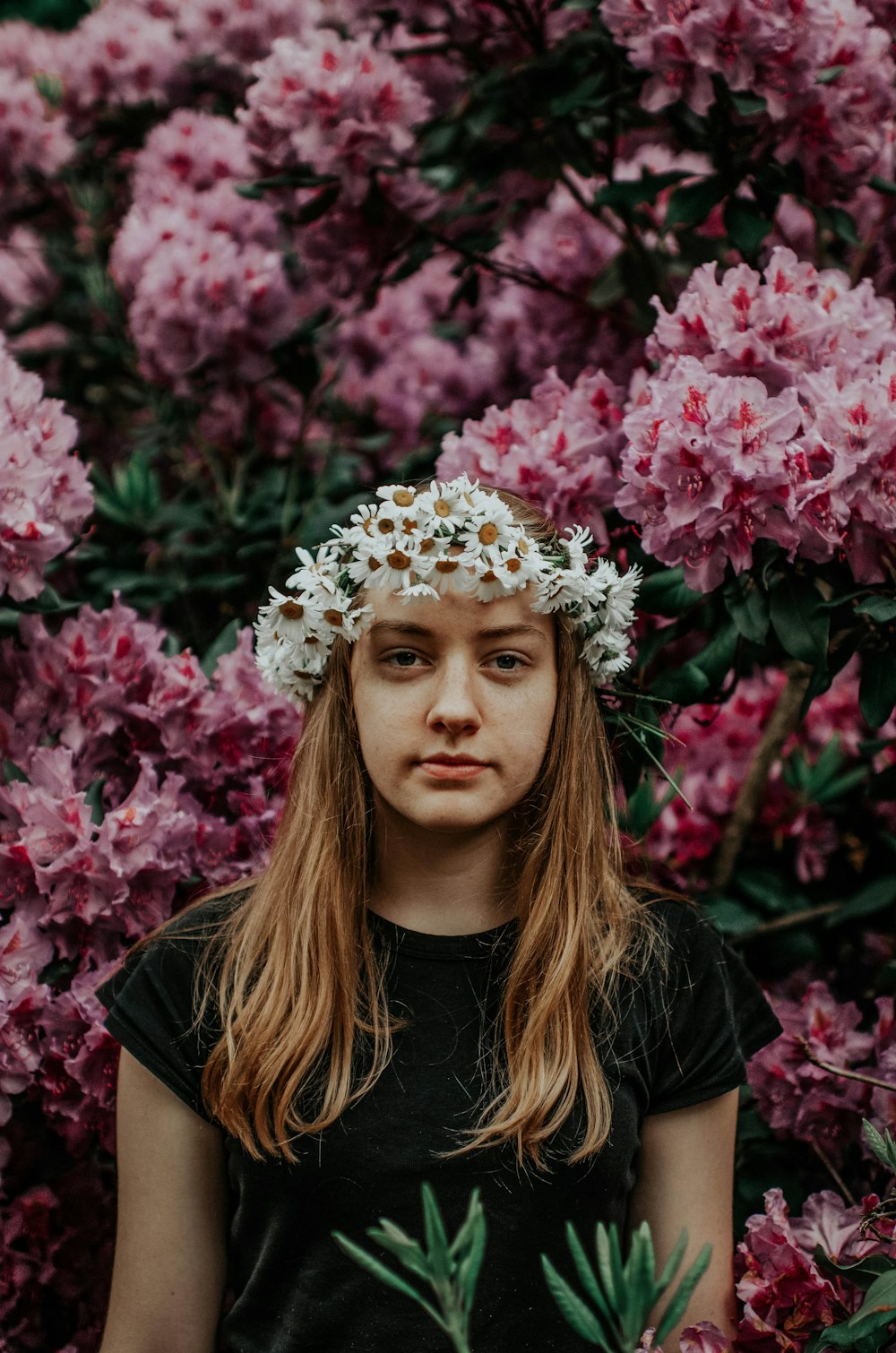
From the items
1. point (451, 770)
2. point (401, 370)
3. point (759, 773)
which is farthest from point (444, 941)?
point (401, 370)

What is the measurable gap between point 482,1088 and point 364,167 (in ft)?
4.96

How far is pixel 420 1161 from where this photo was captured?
140 cm

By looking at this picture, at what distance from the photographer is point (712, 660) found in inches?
69.1

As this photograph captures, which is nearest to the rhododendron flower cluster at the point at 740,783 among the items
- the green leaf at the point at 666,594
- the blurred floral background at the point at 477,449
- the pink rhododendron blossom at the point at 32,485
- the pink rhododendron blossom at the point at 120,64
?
the blurred floral background at the point at 477,449

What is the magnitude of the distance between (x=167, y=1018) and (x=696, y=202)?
4.63ft

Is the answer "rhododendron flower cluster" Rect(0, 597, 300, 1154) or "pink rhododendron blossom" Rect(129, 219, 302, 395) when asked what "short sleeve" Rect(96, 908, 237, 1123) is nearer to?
"rhododendron flower cluster" Rect(0, 597, 300, 1154)

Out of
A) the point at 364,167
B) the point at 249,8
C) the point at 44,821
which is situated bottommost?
the point at 44,821

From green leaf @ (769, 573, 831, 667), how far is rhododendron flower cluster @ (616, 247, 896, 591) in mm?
66

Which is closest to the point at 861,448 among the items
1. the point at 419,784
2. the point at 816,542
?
the point at 816,542

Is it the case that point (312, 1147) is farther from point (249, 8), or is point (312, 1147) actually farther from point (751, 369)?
point (249, 8)

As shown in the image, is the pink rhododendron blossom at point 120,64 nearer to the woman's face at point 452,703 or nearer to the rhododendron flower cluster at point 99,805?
the rhododendron flower cluster at point 99,805

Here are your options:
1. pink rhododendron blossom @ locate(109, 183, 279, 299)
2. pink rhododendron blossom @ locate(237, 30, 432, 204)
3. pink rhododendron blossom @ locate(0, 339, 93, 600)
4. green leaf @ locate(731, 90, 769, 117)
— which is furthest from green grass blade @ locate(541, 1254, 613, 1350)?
pink rhododendron blossom @ locate(109, 183, 279, 299)

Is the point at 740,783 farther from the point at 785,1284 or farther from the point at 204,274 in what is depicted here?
the point at 204,274

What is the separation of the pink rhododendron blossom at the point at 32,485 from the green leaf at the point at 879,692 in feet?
3.46
